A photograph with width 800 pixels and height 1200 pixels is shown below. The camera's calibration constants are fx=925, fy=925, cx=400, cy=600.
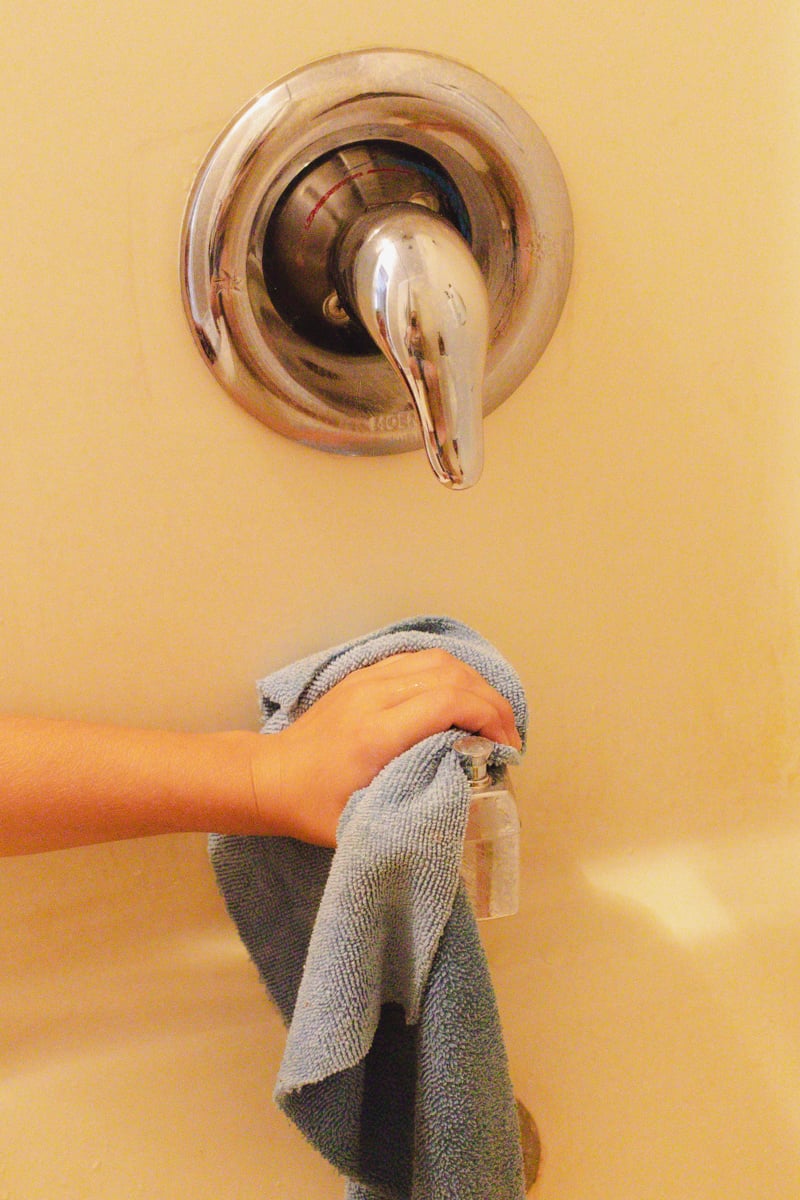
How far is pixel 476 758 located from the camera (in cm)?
38

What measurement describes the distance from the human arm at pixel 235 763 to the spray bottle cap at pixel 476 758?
22mm

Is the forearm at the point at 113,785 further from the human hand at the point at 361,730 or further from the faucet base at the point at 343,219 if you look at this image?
the faucet base at the point at 343,219

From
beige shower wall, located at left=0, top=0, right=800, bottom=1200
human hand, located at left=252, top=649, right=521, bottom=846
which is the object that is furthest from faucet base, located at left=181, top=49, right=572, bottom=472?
human hand, located at left=252, top=649, right=521, bottom=846

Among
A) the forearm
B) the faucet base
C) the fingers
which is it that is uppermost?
A: the faucet base

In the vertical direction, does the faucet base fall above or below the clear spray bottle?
above

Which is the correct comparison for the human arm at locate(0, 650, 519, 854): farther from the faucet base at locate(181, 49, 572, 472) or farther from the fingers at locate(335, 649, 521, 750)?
the faucet base at locate(181, 49, 572, 472)

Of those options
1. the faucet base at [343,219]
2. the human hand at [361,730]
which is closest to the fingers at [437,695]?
the human hand at [361,730]

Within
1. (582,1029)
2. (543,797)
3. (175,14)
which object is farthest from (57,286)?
(582,1029)

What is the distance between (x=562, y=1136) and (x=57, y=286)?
537 millimetres

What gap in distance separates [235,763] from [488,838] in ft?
0.45

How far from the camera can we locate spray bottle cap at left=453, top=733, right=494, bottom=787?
14.9 inches

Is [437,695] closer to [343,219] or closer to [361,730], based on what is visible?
[361,730]

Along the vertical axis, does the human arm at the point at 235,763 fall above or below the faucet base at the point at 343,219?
below

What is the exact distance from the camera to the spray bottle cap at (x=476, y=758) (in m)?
0.38
